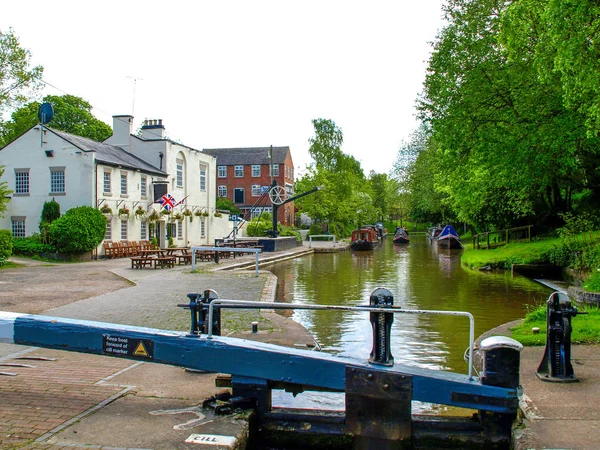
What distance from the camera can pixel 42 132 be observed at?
2822 centimetres

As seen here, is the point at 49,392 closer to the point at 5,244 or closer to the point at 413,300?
the point at 413,300

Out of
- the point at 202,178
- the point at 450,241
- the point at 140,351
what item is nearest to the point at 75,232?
the point at 202,178

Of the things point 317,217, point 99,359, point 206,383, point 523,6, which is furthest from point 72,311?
point 317,217

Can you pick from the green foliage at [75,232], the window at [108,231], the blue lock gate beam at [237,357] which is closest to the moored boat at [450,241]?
the window at [108,231]

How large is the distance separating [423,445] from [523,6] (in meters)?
14.7

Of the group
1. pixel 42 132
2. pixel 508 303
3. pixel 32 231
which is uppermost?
pixel 42 132

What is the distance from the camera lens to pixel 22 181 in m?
28.7

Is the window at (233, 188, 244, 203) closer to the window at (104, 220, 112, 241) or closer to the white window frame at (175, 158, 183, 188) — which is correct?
the white window frame at (175, 158, 183, 188)

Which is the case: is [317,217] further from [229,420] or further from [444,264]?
[229,420]

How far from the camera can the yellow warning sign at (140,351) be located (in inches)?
205

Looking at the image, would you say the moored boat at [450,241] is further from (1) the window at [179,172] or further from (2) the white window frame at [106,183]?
(2) the white window frame at [106,183]

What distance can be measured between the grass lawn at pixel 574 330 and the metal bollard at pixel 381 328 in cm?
380

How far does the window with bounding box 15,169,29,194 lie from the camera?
94.0 feet

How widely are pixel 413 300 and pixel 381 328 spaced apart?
10582 millimetres
